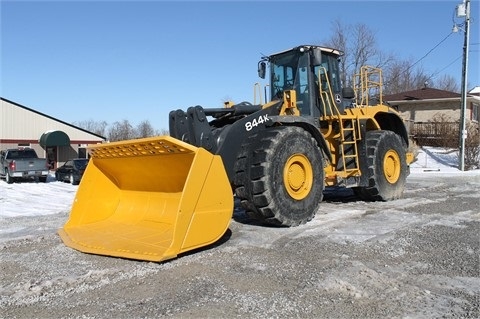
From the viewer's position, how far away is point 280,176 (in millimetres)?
6449

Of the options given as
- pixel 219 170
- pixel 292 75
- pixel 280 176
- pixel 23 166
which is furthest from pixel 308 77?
pixel 23 166

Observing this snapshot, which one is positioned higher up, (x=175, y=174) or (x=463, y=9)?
(x=463, y=9)

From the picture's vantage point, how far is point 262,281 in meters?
4.31

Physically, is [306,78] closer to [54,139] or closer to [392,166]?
[392,166]

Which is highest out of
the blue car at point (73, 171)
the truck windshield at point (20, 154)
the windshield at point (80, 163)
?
the truck windshield at point (20, 154)

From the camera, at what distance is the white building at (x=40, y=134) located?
30.7 meters

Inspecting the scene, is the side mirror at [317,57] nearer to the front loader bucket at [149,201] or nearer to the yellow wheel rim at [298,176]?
the yellow wheel rim at [298,176]

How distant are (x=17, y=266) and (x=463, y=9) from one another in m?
21.3

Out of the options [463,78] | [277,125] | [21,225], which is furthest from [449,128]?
[21,225]

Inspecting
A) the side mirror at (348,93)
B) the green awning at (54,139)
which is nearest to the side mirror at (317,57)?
the side mirror at (348,93)

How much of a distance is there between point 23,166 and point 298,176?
60.6ft

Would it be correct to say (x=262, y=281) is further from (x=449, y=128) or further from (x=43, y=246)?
(x=449, y=128)

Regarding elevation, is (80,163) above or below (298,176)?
below

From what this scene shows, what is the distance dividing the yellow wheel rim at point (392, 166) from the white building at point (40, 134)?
26766 mm
